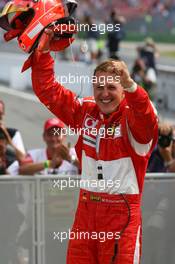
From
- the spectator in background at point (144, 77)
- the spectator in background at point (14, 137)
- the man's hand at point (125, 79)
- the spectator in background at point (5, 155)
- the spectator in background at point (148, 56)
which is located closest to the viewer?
the man's hand at point (125, 79)

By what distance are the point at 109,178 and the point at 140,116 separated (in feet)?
1.55

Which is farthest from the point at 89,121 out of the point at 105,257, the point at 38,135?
the point at 38,135

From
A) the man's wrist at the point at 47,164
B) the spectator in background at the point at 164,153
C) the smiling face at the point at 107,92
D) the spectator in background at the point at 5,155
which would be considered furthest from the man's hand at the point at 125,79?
the spectator in background at the point at 5,155

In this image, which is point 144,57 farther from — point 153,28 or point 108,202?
point 153,28

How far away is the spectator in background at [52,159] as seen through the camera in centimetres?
667

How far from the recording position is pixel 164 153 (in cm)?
707

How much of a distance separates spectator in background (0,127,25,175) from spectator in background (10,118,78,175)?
0.07 m

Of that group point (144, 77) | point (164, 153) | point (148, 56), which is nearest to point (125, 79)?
point (164, 153)

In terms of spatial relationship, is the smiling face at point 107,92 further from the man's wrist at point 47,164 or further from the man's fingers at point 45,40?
the man's wrist at point 47,164

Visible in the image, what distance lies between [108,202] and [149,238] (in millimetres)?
1512

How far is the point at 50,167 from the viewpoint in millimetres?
6934

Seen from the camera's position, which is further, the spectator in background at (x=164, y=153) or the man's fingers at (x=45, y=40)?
the spectator in background at (x=164, y=153)

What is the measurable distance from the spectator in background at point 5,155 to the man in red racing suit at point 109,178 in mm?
1905

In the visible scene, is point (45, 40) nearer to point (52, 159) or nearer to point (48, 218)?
point (48, 218)
